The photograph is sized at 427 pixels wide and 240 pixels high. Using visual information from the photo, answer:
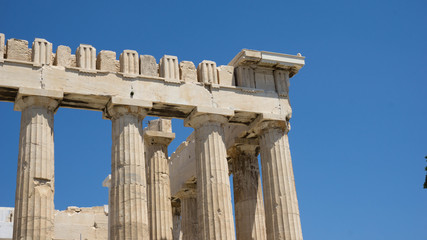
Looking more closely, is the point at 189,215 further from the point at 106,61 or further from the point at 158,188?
the point at 106,61

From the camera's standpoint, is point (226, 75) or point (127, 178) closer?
point (127, 178)

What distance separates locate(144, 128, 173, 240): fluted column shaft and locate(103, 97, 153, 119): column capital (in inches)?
148

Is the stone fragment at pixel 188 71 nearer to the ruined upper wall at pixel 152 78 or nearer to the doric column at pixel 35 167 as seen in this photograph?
the ruined upper wall at pixel 152 78

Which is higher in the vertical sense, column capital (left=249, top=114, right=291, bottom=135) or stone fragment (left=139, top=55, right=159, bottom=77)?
stone fragment (left=139, top=55, right=159, bottom=77)

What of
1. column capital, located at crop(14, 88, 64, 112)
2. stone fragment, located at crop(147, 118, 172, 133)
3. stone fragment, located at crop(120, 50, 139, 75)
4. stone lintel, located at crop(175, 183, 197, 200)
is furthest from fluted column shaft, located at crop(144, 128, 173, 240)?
column capital, located at crop(14, 88, 64, 112)

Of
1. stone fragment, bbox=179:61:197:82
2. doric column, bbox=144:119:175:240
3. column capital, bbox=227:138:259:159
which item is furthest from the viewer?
column capital, bbox=227:138:259:159

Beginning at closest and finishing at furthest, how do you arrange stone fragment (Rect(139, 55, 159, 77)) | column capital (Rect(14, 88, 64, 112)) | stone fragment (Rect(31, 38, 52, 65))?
1. column capital (Rect(14, 88, 64, 112))
2. stone fragment (Rect(31, 38, 52, 65))
3. stone fragment (Rect(139, 55, 159, 77))

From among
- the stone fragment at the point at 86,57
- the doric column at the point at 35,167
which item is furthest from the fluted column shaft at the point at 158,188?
the doric column at the point at 35,167

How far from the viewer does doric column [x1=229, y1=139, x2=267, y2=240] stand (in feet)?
93.2

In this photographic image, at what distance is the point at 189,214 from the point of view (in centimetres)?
3234

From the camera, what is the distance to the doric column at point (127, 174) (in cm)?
2377

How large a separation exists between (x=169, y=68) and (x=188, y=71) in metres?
0.80

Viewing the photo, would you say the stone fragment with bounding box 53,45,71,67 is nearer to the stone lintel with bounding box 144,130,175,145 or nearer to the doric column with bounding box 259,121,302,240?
the stone lintel with bounding box 144,130,175,145

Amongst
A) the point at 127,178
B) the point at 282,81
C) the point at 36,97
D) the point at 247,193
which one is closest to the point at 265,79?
the point at 282,81
